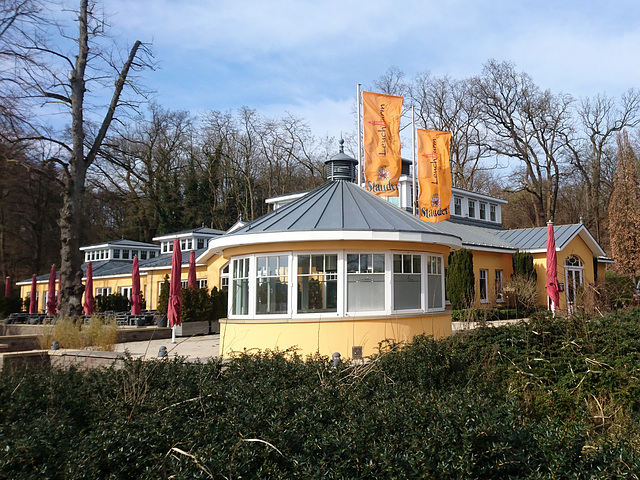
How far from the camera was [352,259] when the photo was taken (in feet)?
37.1

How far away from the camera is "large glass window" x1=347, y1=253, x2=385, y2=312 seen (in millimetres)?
11188

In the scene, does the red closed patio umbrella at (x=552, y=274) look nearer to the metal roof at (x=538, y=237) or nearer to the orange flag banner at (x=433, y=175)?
the orange flag banner at (x=433, y=175)

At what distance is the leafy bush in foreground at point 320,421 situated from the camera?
4.18 metres

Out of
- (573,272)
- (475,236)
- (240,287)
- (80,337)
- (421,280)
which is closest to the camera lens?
(421,280)

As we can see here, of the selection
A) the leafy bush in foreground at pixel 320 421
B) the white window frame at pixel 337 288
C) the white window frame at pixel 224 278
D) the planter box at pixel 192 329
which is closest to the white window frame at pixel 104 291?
the white window frame at pixel 224 278

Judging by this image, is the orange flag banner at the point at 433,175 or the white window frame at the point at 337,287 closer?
the white window frame at the point at 337,287

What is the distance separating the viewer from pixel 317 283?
11.2 meters

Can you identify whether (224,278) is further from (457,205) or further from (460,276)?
(457,205)

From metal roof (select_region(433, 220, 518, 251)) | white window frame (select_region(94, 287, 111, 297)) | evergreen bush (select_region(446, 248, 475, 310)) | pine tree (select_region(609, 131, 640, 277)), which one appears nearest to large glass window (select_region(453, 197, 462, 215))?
metal roof (select_region(433, 220, 518, 251))

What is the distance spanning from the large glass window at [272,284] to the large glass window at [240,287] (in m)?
0.38

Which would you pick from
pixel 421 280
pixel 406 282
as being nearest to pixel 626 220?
pixel 421 280

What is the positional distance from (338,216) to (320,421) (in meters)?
7.05

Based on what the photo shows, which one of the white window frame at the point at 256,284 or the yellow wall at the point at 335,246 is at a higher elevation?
the yellow wall at the point at 335,246

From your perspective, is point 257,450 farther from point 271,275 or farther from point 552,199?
point 552,199
